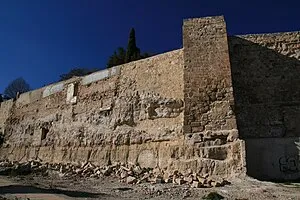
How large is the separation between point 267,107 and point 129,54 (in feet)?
49.9

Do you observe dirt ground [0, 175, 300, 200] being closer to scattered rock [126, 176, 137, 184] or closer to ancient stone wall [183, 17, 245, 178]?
scattered rock [126, 176, 137, 184]

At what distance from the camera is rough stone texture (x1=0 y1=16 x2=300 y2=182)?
406 inches

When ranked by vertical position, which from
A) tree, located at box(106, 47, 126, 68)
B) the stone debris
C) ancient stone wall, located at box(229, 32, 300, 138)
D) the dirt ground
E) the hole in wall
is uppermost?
tree, located at box(106, 47, 126, 68)

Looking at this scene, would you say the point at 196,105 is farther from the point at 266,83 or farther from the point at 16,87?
the point at 16,87

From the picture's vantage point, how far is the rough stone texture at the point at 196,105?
1031cm

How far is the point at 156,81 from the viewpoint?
42.4 feet

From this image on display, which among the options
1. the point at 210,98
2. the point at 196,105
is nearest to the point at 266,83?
the point at 210,98

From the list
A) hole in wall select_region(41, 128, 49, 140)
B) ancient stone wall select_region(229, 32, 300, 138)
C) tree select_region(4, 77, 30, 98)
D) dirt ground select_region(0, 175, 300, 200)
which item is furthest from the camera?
tree select_region(4, 77, 30, 98)

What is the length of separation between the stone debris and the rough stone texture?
32 cm

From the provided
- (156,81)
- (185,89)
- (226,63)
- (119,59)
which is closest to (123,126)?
(156,81)

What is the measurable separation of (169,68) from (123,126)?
310 cm

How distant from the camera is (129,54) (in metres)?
25.0

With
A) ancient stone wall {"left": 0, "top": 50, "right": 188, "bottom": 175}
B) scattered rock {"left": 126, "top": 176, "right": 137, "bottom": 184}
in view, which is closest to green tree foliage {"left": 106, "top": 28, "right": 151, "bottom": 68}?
ancient stone wall {"left": 0, "top": 50, "right": 188, "bottom": 175}

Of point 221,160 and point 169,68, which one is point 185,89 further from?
point 221,160
